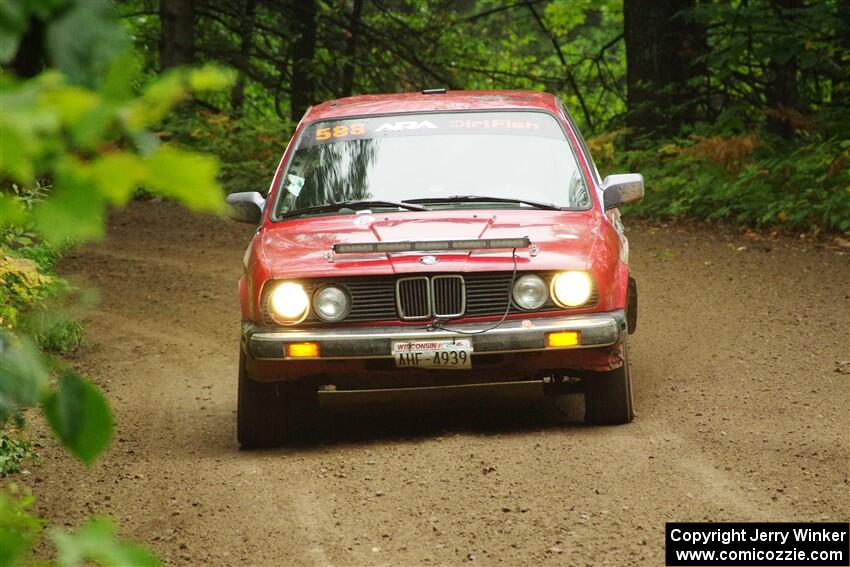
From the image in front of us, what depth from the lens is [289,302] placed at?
6270 millimetres

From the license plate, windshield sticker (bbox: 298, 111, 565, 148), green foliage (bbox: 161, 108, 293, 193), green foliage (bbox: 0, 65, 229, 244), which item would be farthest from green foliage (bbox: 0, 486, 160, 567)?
green foliage (bbox: 161, 108, 293, 193)

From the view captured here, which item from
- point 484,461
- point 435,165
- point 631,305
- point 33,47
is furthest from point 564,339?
point 33,47

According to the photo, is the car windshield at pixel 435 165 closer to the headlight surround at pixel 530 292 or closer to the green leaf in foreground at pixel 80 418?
the headlight surround at pixel 530 292

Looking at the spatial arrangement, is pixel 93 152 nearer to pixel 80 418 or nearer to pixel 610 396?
pixel 80 418

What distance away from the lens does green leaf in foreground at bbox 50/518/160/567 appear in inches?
44.6

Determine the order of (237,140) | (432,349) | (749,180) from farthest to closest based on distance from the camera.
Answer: (237,140) < (749,180) < (432,349)

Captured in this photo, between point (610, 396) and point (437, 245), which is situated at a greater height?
A: point (437, 245)

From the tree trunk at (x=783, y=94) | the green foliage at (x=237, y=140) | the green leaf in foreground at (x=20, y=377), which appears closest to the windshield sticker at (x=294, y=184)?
the green leaf in foreground at (x=20, y=377)

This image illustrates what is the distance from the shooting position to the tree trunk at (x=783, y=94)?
52.1ft

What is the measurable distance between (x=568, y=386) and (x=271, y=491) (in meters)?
1.88

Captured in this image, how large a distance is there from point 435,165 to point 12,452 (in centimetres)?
285

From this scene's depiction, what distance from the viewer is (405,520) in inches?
199

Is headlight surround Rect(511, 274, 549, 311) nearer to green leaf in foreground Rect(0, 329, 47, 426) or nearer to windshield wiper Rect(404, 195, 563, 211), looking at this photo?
windshield wiper Rect(404, 195, 563, 211)

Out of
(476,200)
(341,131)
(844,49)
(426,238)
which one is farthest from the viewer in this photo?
(844,49)
